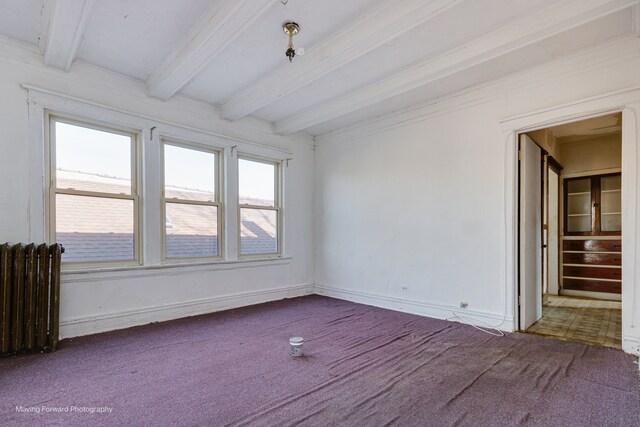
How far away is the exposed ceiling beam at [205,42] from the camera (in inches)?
97.1

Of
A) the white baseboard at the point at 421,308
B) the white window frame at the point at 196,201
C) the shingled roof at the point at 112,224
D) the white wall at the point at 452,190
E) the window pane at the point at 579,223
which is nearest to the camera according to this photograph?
the white wall at the point at 452,190

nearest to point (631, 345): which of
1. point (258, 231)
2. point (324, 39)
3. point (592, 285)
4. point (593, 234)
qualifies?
point (592, 285)

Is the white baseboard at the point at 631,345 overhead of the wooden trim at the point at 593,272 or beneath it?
beneath

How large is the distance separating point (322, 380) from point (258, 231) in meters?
3.08

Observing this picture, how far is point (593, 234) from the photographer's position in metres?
5.82

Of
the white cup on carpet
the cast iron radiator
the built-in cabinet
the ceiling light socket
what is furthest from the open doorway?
the cast iron radiator

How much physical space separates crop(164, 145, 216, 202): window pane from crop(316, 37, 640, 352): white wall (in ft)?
6.61

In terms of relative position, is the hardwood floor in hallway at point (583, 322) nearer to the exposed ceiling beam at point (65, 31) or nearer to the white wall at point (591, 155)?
the white wall at point (591, 155)

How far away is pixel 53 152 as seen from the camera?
341 centimetres

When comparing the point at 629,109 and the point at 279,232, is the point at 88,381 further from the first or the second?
the point at 629,109

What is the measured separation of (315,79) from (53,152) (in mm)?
2847

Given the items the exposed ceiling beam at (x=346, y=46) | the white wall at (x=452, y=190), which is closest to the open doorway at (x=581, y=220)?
the white wall at (x=452, y=190)

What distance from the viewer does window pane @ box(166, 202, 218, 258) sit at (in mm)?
4230

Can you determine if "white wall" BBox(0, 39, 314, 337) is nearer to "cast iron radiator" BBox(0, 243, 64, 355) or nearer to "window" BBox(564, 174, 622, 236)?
"cast iron radiator" BBox(0, 243, 64, 355)
